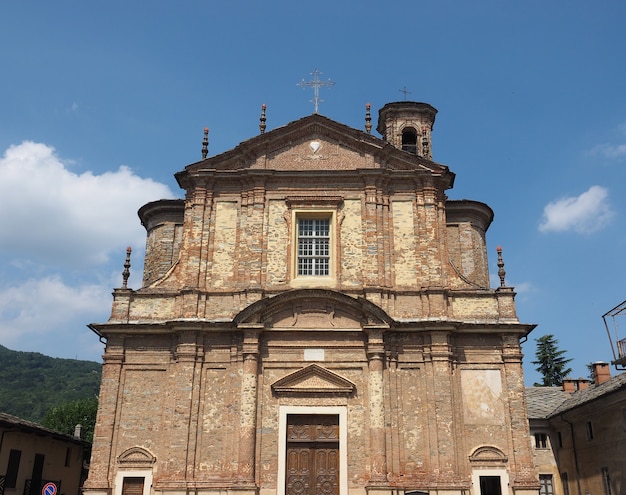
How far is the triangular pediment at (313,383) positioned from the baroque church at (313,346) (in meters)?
0.06

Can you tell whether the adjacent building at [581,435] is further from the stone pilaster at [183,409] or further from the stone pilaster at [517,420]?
the stone pilaster at [183,409]

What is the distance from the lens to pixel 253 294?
1920 centimetres

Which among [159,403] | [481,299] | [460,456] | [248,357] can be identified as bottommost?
[460,456]

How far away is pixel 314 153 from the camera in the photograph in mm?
21359

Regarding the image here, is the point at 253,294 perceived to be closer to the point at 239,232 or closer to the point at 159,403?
the point at 239,232

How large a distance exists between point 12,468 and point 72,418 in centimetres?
2114

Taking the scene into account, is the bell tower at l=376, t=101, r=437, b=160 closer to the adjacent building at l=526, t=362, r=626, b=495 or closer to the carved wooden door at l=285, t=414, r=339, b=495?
the adjacent building at l=526, t=362, r=626, b=495

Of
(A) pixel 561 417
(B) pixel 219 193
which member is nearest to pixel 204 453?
(B) pixel 219 193

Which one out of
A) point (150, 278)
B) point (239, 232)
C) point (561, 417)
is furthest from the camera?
point (561, 417)

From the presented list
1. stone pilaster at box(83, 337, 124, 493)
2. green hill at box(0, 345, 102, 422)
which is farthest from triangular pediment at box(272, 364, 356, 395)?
green hill at box(0, 345, 102, 422)

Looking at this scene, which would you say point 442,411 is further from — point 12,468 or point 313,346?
point 12,468

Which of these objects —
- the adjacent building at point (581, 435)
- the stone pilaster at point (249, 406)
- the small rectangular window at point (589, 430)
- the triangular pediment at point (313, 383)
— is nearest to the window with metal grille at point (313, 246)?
the stone pilaster at point (249, 406)

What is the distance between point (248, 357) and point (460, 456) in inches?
265

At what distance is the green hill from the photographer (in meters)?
59.8
